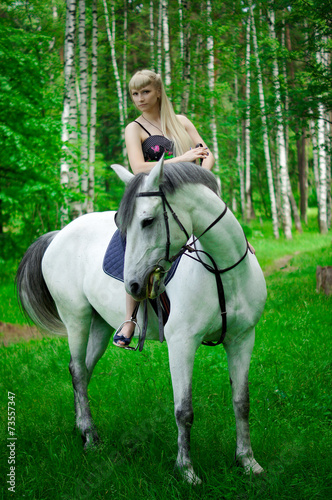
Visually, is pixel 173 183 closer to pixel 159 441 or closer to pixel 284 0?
pixel 159 441

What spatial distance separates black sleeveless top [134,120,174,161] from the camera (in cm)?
333

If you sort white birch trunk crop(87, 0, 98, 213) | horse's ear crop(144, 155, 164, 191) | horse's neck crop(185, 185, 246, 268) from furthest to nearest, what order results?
white birch trunk crop(87, 0, 98, 213) → horse's neck crop(185, 185, 246, 268) → horse's ear crop(144, 155, 164, 191)

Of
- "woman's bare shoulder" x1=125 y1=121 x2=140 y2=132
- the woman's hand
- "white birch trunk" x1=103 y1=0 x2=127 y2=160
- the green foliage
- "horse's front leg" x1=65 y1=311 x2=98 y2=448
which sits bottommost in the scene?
"horse's front leg" x1=65 y1=311 x2=98 y2=448

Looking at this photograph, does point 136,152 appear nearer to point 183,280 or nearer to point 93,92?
point 183,280

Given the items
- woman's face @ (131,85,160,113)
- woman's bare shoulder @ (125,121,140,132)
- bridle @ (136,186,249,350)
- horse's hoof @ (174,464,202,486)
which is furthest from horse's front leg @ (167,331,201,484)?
woman's face @ (131,85,160,113)

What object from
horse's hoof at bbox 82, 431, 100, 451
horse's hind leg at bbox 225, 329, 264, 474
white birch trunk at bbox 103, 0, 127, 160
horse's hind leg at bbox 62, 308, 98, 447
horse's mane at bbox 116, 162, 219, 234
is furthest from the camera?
white birch trunk at bbox 103, 0, 127, 160

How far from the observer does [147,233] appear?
8.25ft

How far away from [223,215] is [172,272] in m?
0.58

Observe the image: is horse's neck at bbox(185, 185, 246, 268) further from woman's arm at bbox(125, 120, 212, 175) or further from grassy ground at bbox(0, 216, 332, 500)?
grassy ground at bbox(0, 216, 332, 500)

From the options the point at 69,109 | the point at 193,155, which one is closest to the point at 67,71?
the point at 69,109

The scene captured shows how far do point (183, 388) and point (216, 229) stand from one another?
1093mm

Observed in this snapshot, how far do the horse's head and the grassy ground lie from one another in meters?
1.39

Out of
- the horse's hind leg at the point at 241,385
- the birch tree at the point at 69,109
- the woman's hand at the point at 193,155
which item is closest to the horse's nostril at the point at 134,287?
the woman's hand at the point at 193,155

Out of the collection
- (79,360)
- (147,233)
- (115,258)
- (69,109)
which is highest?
(69,109)
